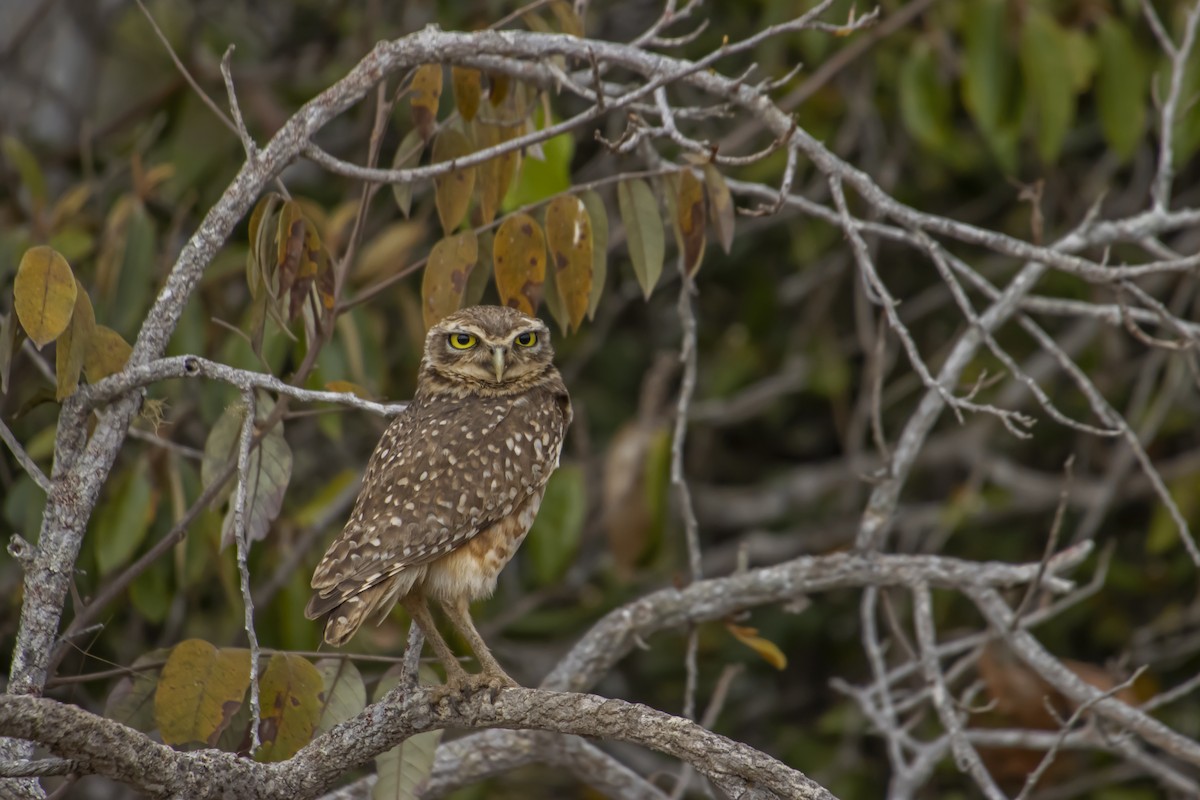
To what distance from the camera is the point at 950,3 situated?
19.3 feet

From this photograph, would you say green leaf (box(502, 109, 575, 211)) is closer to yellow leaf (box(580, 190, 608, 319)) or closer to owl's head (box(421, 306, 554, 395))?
owl's head (box(421, 306, 554, 395))

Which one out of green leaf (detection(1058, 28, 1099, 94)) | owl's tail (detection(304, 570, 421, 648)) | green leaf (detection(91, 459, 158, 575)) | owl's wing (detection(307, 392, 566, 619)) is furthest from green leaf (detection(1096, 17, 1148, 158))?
green leaf (detection(91, 459, 158, 575))

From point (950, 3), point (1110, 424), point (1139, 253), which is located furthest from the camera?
point (1139, 253)

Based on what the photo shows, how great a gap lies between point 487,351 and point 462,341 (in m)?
0.08

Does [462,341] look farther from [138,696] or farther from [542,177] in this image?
[138,696]

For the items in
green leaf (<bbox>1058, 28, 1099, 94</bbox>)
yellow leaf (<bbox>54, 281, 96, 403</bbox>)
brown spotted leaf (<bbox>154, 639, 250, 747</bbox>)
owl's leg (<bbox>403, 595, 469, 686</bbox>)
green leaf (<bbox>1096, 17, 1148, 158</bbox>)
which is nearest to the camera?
yellow leaf (<bbox>54, 281, 96, 403</bbox>)

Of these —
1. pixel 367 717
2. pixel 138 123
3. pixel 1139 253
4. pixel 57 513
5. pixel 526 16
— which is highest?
pixel 138 123

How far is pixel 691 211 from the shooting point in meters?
3.64

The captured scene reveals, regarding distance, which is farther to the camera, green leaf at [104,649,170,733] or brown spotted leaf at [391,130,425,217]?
brown spotted leaf at [391,130,425,217]

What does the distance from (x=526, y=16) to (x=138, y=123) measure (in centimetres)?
267

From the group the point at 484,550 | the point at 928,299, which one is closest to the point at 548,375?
the point at 484,550

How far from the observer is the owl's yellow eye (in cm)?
399

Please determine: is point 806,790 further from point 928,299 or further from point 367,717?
point 928,299

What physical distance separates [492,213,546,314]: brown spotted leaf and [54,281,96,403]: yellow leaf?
94cm
